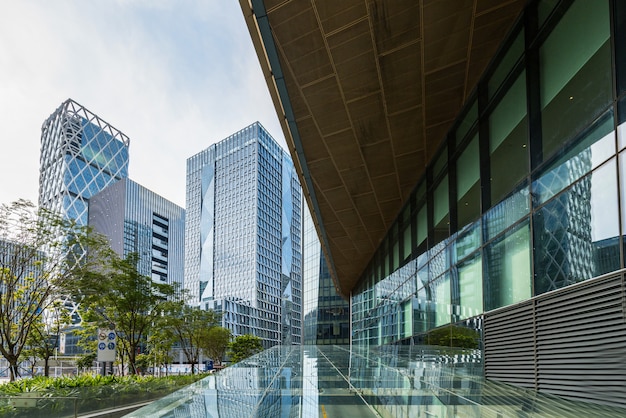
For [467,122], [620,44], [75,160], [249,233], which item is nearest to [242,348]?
[249,233]

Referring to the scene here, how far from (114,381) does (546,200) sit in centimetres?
1850

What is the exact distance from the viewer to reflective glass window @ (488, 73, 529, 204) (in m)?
9.86

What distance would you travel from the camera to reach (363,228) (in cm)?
2780

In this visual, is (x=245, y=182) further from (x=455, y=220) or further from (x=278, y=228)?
(x=455, y=220)

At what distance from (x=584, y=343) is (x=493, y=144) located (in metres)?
5.44

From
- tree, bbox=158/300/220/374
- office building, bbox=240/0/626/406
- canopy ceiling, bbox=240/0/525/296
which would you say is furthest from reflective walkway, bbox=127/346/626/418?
tree, bbox=158/300/220/374

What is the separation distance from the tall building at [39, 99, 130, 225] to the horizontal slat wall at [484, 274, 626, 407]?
5472 inches

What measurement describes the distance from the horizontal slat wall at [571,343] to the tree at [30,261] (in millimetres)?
19664

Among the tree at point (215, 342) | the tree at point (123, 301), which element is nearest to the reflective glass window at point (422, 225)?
the tree at point (123, 301)

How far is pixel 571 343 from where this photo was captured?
25.5 ft

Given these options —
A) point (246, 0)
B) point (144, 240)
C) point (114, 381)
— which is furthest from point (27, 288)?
point (144, 240)

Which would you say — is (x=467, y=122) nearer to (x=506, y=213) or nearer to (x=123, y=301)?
(x=506, y=213)

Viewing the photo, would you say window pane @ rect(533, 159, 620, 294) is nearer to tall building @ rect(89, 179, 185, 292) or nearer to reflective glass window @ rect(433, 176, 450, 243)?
reflective glass window @ rect(433, 176, 450, 243)

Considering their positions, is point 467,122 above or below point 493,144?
above
